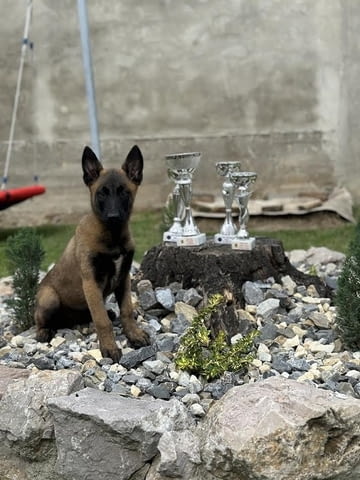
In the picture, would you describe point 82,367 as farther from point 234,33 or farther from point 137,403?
point 234,33

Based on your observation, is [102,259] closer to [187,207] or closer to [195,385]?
[195,385]

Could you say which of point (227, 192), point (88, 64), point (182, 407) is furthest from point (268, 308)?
point (88, 64)

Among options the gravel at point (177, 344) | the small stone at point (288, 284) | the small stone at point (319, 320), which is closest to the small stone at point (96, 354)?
the gravel at point (177, 344)

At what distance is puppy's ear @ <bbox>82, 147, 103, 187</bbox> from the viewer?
486 centimetres

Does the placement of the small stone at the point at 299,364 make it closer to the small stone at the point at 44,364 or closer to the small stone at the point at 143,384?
the small stone at the point at 143,384

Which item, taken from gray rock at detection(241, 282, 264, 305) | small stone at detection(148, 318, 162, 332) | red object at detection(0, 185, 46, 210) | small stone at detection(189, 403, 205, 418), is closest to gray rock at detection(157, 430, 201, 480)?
small stone at detection(189, 403, 205, 418)

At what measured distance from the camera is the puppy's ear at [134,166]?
194 inches

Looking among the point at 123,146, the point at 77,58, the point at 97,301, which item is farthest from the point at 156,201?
the point at 97,301

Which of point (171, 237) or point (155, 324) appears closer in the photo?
point (155, 324)

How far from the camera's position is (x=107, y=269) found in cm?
509

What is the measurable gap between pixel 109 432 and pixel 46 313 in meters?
1.73

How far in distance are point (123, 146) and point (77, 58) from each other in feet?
5.00

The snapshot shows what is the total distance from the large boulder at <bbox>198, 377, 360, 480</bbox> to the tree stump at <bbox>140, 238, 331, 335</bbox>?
148 centimetres

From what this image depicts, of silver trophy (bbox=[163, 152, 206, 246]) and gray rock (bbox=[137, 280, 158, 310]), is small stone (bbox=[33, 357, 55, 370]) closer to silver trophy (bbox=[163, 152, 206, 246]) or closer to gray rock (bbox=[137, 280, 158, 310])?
gray rock (bbox=[137, 280, 158, 310])
